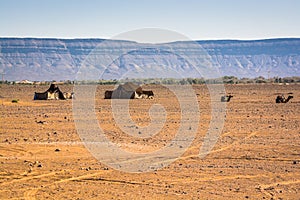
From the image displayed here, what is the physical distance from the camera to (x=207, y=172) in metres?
12.0

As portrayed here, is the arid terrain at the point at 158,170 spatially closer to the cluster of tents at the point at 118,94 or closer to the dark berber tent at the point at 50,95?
the dark berber tent at the point at 50,95

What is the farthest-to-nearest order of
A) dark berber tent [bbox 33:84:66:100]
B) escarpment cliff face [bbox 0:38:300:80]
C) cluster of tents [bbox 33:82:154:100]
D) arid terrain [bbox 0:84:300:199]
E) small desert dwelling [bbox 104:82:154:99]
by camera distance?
escarpment cliff face [bbox 0:38:300:80]
small desert dwelling [bbox 104:82:154:99]
cluster of tents [bbox 33:82:154:100]
dark berber tent [bbox 33:84:66:100]
arid terrain [bbox 0:84:300:199]

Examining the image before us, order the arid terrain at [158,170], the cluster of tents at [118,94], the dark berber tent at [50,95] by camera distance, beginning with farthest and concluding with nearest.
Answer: the cluster of tents at [118,94]
the dark berber tent at [50,95]
the arid terrain at [158,170]

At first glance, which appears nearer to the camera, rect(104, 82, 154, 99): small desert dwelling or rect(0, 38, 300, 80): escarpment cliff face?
rect(104, 82, 154, 99): small desert dwelling

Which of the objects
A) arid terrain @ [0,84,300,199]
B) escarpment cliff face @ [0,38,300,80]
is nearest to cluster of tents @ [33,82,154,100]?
arid terrain @ [0,84,300,199]

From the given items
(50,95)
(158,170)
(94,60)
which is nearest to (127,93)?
(50,95)

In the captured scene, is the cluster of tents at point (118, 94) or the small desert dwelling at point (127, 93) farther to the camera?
the small desert dwelling at point (127, 93)

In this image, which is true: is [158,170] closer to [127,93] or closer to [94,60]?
[127,93]

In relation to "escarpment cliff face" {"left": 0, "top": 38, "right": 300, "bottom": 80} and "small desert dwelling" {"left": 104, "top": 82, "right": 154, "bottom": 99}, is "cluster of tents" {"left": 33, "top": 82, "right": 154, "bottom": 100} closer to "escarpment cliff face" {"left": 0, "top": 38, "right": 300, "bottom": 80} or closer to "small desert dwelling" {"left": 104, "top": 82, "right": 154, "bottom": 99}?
"small desert dwelling" {"left": 104, "top": 82, "right": 154, "bottom": 99}

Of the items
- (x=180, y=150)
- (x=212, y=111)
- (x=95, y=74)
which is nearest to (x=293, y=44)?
(x=95, y=74)

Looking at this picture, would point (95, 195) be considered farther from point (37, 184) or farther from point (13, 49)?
point (13, 49)

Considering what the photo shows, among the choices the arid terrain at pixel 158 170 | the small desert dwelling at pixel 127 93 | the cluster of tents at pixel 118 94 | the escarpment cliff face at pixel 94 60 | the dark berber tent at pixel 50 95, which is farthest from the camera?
the escarpment cliff face at pixel 94 60

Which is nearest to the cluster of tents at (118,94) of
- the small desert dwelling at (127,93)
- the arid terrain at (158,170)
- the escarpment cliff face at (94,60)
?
the small desert dwelling at (127,93)

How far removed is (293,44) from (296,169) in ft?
629
